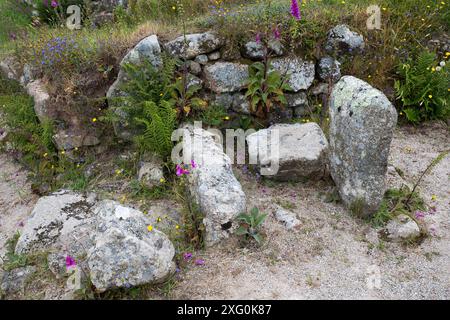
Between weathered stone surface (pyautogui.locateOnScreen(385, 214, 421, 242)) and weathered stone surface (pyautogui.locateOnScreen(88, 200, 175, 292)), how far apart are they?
8.66ft

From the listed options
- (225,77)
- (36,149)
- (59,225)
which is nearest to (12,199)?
(36,149)

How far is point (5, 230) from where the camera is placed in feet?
17.6

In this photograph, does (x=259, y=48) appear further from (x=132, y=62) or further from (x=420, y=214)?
(x=420, y=214)

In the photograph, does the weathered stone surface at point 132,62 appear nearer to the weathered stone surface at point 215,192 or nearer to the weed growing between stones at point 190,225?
the weathered stone surface at point 215,192

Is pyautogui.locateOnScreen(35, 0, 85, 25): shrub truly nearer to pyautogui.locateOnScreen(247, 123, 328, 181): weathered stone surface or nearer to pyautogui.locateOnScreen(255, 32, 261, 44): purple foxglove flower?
pyautogui.locateOnScreen(255, 32, 261, 44): purple foxglove flower

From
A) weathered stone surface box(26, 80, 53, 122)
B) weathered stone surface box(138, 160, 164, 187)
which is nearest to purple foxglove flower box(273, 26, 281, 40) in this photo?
→ weathered stone surface box(138, 160, 164, 187)

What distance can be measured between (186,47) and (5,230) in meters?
3.77

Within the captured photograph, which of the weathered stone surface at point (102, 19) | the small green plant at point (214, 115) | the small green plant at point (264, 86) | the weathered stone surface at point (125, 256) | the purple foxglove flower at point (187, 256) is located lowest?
the purple foxglove flower at point (187, 256)

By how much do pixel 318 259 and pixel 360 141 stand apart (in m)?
1.48

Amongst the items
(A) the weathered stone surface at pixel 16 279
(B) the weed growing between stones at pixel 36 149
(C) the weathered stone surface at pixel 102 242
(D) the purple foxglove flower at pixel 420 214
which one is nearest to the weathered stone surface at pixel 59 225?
(C) the weathered stone surface at pixel 102 242

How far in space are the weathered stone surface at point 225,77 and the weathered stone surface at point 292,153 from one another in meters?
1.03

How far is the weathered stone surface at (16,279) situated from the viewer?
168 inches

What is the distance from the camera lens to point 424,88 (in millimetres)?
6492
